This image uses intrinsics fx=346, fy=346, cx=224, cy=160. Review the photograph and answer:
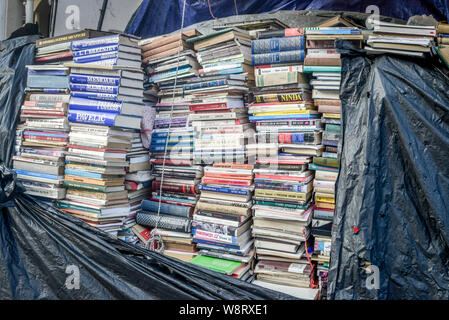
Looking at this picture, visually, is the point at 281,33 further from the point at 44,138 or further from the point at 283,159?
→ the point at 44,138

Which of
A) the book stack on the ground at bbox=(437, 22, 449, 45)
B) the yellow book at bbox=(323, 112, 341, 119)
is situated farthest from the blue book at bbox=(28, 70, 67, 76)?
the book stack on the ground at bbox=(437, 22, 449, 45)

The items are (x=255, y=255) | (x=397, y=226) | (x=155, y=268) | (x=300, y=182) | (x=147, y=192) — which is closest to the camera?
(x=397, y=226)

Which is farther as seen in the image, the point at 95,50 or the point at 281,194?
the point at 95,50

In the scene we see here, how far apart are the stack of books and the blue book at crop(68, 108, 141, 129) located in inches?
35.4

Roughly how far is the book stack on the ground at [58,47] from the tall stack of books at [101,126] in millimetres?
94

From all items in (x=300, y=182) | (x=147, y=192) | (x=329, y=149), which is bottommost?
(x=147, y=192)

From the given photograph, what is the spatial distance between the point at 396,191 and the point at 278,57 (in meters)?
1.17

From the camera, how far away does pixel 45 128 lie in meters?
2.67

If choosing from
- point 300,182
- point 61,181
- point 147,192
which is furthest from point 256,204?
point 61,181

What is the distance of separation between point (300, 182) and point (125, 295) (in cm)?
127

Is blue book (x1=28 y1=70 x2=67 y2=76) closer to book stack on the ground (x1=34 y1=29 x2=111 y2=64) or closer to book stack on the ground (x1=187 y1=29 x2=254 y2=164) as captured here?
book stack on the ground (x1=34 y1=29 x2=111 y2=64)

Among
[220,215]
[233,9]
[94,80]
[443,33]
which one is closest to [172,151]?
[220,215]

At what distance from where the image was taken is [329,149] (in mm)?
2344

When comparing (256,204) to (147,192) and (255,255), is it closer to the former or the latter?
(255,255)
